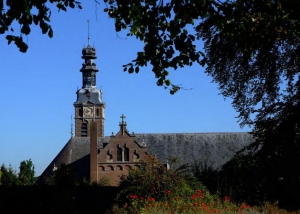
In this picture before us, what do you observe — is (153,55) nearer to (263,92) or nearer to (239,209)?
(239,209)

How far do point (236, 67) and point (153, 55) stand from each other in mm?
13871

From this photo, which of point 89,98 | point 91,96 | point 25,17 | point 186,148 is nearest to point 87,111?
point 89,98

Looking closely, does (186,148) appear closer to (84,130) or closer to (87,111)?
(84,130)

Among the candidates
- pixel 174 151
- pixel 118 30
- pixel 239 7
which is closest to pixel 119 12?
pixel 118 30

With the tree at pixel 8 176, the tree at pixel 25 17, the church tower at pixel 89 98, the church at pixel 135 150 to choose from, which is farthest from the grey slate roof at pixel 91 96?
the tree at pixel 25 17

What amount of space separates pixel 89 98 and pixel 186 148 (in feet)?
99.4

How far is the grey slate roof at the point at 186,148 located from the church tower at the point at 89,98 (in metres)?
21.5

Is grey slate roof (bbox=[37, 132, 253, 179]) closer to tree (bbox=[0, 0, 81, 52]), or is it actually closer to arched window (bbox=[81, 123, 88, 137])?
arched window (bbox=[81, 123, 88, 137])

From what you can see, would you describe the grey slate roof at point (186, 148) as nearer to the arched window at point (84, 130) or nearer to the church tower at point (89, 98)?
the arched window at point (84, 130)

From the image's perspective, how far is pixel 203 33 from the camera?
26094 millimetres

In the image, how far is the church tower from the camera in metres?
83.9

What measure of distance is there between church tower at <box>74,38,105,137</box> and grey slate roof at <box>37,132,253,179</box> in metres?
21.5

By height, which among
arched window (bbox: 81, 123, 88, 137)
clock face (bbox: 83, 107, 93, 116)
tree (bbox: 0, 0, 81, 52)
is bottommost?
tree (bbox: 0, 0, 81, 52)

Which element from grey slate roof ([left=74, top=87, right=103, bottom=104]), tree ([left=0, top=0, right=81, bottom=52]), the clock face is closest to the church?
the clock face
